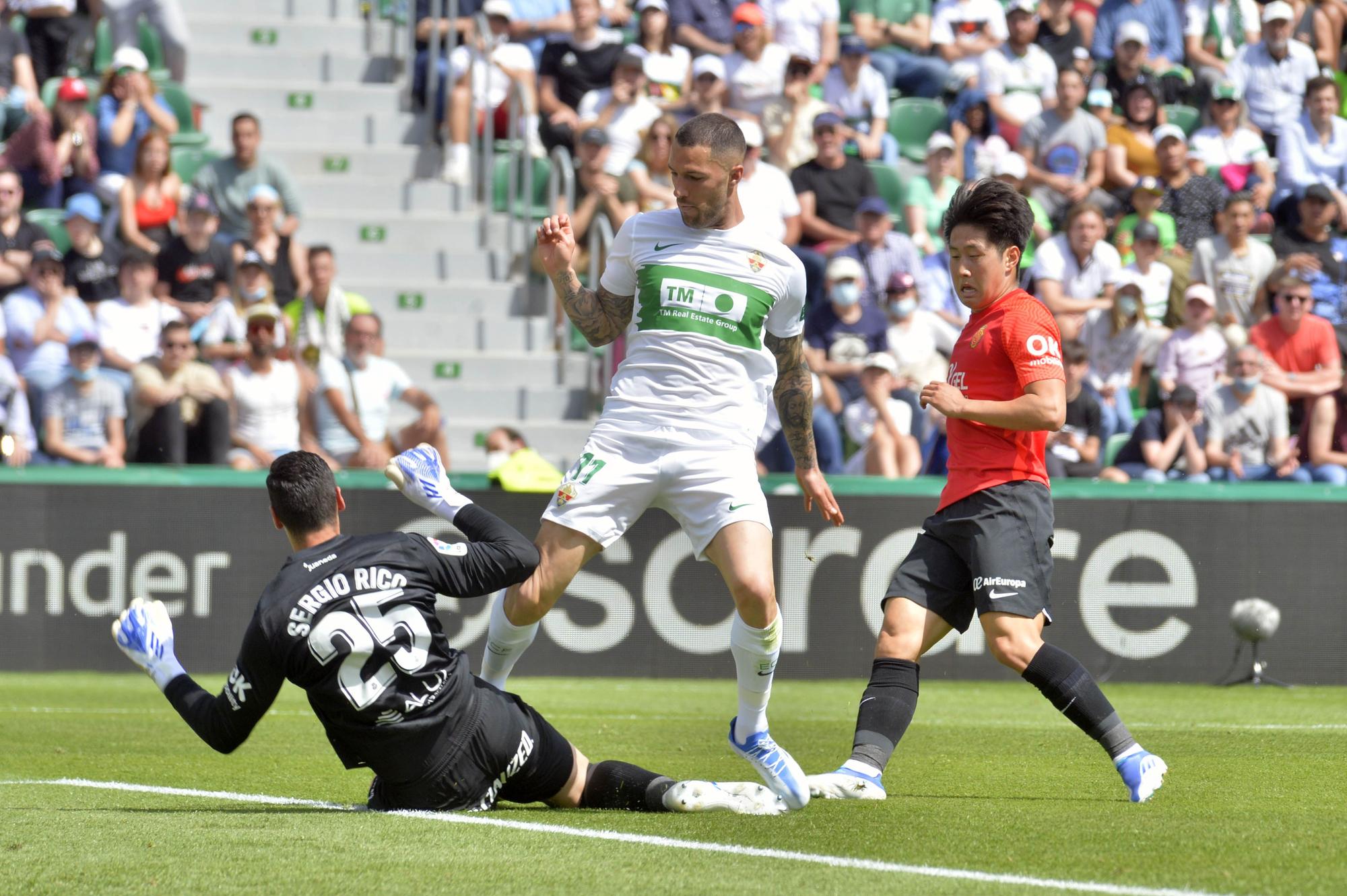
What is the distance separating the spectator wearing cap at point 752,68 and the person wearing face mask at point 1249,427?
5.22 m

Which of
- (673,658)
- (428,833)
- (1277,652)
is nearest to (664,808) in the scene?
(428,833)

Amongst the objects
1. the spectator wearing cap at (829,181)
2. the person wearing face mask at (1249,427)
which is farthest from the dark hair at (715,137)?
the spectator wearing cap at (829,181)

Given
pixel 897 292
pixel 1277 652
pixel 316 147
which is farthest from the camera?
pixel 316 147

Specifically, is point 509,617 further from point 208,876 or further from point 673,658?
point 673,658

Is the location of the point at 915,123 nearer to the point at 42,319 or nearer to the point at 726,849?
the point at 42,319

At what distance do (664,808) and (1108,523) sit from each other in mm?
6932

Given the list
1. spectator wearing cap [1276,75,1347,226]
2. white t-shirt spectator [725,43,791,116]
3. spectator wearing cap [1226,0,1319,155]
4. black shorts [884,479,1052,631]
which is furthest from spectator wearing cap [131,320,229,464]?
spectator wearing cap [1226,0,1319,155]

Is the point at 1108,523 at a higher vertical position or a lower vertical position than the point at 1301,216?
lower

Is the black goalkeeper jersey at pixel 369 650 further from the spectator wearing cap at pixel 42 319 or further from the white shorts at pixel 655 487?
the spectator wearing cap at pixel 42 319

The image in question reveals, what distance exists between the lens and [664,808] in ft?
18.5

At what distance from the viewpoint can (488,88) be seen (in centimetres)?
1611

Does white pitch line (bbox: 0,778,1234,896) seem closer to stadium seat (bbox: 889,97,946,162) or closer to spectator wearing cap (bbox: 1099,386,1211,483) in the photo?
spectator wearing cap (bbox: 1099,386,1211,483)

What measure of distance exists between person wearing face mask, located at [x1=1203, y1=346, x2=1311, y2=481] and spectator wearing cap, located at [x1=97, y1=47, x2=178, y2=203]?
364 inches

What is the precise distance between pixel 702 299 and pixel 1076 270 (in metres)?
9.40
